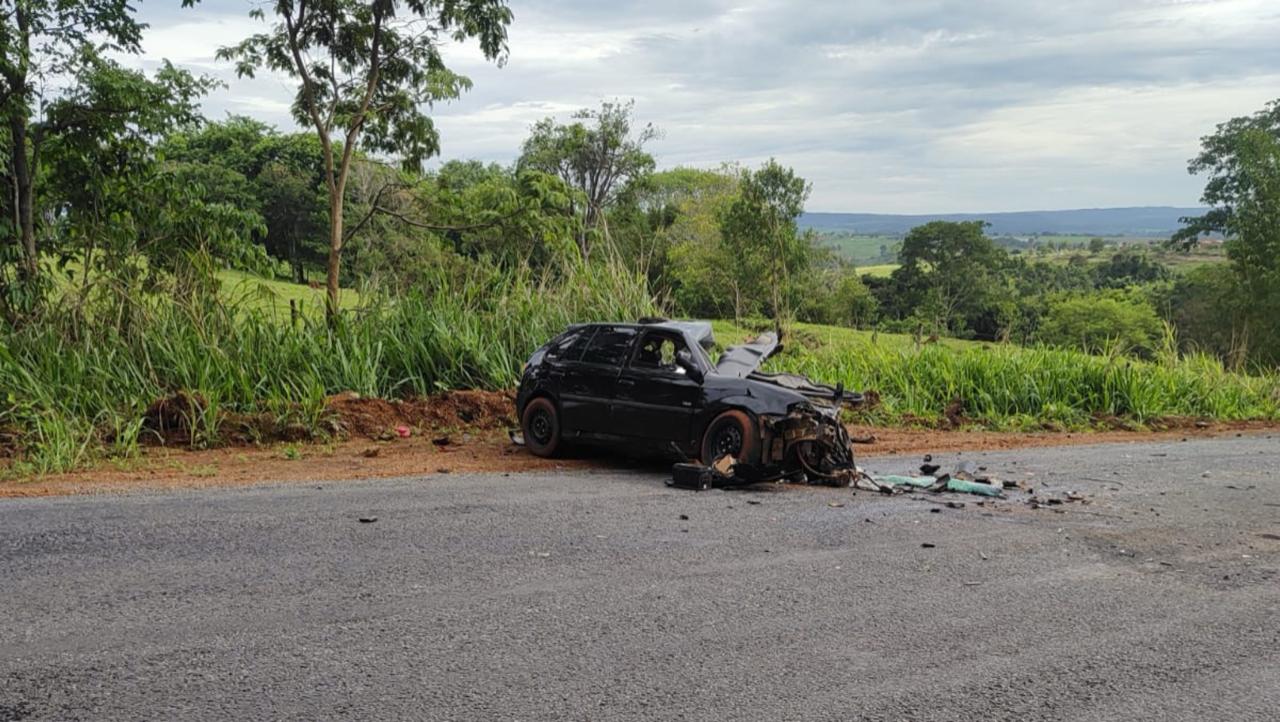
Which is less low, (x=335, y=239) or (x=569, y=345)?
(x=335, y=239)

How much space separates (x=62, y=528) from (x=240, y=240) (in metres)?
7.59

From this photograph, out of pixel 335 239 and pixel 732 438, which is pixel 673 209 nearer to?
pixel 335 239

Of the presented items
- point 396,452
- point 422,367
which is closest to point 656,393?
point 396,452

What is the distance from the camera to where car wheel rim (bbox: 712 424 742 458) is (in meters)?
9.27

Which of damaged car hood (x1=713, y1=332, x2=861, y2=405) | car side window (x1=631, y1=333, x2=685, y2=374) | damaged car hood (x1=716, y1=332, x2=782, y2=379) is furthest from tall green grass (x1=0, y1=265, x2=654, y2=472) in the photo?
damaged car hood (x1=713, y1=332, x2=861, y2=405)

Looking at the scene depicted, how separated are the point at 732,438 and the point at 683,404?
0.61 metres

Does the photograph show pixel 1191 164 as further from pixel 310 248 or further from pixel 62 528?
pixel 62 528

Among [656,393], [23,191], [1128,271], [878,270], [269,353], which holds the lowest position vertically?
[656,393]

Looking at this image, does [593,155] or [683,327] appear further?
[593,155]

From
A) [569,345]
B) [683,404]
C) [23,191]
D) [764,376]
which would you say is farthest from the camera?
[23,191]

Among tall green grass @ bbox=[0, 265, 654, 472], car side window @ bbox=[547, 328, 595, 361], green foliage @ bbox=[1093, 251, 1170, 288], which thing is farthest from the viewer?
green foliage @ bbox=[1093, 251, 1170, 288]

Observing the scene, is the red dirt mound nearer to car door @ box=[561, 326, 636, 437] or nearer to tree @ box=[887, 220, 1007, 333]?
car door @ box=[561, 326, 636, 437]

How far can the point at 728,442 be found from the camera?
30.6ft

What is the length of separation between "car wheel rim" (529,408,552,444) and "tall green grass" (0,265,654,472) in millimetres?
2896
